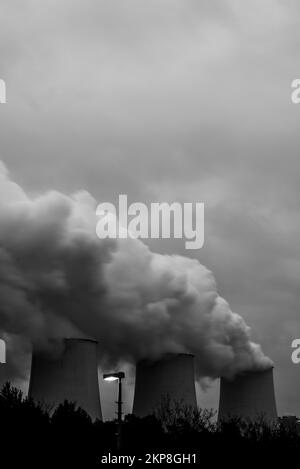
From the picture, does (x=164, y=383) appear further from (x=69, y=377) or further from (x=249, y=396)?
(x=249, y=396)

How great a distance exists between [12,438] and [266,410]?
23.7 m

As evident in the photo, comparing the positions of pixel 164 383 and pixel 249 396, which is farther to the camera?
pixel 249 396

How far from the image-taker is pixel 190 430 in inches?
1235

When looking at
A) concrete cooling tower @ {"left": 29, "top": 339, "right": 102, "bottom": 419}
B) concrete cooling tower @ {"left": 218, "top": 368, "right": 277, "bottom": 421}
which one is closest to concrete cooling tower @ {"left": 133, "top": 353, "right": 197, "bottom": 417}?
concrete cooling tower @ {"left": 29, "top": 339, "right": 102, "bottom": 419}


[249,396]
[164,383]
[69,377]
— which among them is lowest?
[69,377]

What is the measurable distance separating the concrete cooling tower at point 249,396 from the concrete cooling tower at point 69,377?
43.0 ft

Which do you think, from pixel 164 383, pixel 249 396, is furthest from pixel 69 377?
pixel 249 396

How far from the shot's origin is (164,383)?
39.3 meters

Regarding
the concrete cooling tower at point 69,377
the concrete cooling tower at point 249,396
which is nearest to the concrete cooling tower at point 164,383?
the concrete cooling tower at point 69,377

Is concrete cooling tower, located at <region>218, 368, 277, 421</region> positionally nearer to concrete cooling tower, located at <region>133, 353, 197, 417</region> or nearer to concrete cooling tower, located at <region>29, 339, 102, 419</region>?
concrete cooling tower, located at <region>133, 353, 197, 417</region>

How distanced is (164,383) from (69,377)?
25.4 feet

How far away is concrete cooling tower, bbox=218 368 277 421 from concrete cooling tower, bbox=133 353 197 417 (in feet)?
20.1

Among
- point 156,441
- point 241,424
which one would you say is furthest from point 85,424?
point 241,424
